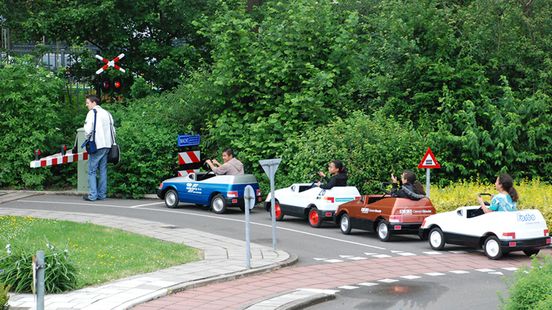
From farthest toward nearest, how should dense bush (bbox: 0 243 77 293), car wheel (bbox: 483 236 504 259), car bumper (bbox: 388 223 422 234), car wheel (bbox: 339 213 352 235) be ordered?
1. car wheel (bbox: 339 213 352 235)
2. car bumper (bbox: 388 223 422 234)
3. car wheel (bbox: 483 236 504 259)
4. dense bush (bbox: 0 243 77 293)

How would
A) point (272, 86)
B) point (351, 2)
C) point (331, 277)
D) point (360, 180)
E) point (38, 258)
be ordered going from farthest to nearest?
point (351, 2) < point (272, 86) < point (360, 180) < point (331, 277) < point (38, 258)

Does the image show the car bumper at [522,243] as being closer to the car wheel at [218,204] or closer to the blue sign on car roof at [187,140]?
the car wheel at [218,204]

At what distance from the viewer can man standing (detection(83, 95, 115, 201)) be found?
1034 inches

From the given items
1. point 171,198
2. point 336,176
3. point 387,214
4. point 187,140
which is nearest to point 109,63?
point 187,140

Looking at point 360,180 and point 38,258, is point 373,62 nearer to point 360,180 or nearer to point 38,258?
point 360,180

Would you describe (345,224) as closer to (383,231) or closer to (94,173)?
(383,231)

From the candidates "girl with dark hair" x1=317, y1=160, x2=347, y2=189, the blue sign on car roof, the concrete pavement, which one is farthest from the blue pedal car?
the blue sign on car roof

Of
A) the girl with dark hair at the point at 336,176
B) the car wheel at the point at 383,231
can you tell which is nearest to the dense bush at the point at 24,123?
the girl with dark hair at the point at 336,176

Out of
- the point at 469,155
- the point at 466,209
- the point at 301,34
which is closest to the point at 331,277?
the point at 466,209

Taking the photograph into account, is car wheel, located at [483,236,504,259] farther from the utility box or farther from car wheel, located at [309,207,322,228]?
the utility box

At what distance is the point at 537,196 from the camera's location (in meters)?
20.7

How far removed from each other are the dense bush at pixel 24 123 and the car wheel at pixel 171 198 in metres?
5.67

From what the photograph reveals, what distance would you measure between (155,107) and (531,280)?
20739 millimetres

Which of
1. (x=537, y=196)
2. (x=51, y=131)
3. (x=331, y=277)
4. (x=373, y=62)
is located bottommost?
(x=331, y=277)
